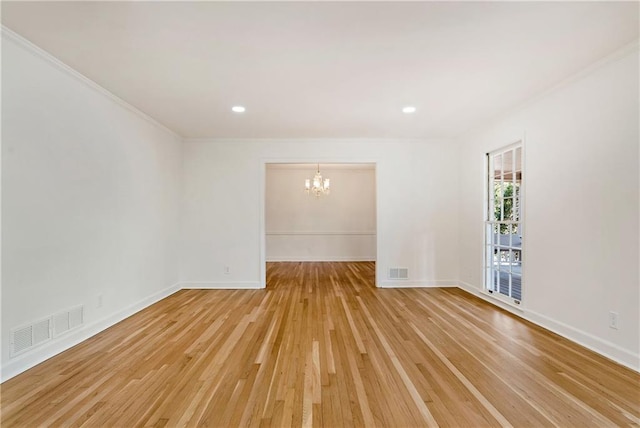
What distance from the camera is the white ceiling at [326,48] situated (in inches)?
77.9

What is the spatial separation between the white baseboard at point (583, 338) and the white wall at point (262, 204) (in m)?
1.60

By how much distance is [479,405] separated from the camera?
6.27 feet

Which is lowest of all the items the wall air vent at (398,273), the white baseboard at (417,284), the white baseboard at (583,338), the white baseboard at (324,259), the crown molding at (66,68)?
the white baseboard at (324,259)

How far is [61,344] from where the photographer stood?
2.71 meters

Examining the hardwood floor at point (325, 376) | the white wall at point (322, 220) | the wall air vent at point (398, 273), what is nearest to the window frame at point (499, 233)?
the hardwood floor at point (325, 376)

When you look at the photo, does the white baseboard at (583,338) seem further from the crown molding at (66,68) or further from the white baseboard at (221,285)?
the crown molding at (66,68)

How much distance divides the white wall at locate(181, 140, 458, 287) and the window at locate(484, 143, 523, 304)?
0.85 metres

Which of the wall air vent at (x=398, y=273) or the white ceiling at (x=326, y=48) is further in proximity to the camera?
the wall air vent at (x=398, y=273)

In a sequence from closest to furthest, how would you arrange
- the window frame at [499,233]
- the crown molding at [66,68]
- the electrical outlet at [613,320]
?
the crown molding at [66,68] → the electrical outlet at [613,320] → the window frame at [499,233]

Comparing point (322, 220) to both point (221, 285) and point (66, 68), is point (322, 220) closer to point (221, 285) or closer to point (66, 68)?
point (221, 285)

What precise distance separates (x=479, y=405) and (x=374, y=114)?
130 inches

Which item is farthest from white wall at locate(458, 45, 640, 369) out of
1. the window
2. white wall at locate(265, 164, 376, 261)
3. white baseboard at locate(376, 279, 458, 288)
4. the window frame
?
white wall at locate(265, 164, 376, 261)

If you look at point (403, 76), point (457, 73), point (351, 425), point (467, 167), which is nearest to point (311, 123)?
point (403, 76)

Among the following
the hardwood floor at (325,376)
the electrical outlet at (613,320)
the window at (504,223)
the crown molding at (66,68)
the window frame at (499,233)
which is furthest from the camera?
the window at (504,223)
